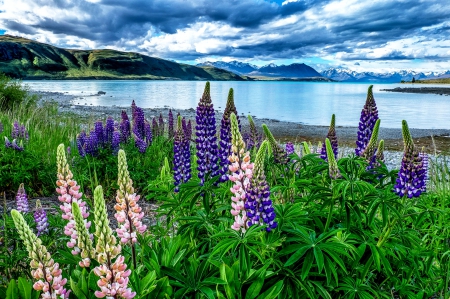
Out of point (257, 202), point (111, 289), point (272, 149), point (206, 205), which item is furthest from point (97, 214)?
point (272, 149)

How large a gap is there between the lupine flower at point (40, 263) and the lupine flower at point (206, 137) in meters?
1.83

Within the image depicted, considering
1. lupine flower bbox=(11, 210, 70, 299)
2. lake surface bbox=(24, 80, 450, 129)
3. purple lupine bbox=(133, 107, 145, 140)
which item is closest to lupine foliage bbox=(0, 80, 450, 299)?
lupine flower bbox=(11, 210, 70, 299)

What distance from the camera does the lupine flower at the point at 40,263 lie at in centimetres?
142

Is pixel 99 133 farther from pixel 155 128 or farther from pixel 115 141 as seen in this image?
pixel 155 128

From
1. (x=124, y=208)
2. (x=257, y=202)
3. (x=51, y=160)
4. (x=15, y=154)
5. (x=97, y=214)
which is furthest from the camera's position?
(x=51, y=160)

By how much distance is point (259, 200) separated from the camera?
2205mm

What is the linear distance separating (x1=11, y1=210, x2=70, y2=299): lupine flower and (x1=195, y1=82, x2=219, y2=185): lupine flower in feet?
6.01

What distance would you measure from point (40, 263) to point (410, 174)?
2.62 metres

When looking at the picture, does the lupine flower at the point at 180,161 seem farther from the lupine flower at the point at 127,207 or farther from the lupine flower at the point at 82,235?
the lupine flower at the point at 82,235

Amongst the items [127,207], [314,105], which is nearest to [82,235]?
[127,207]

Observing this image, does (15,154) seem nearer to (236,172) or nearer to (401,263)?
(236,172)

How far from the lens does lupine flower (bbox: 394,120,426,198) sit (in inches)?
110

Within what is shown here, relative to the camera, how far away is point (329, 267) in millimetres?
2229

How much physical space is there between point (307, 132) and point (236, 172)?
71.8 feet
